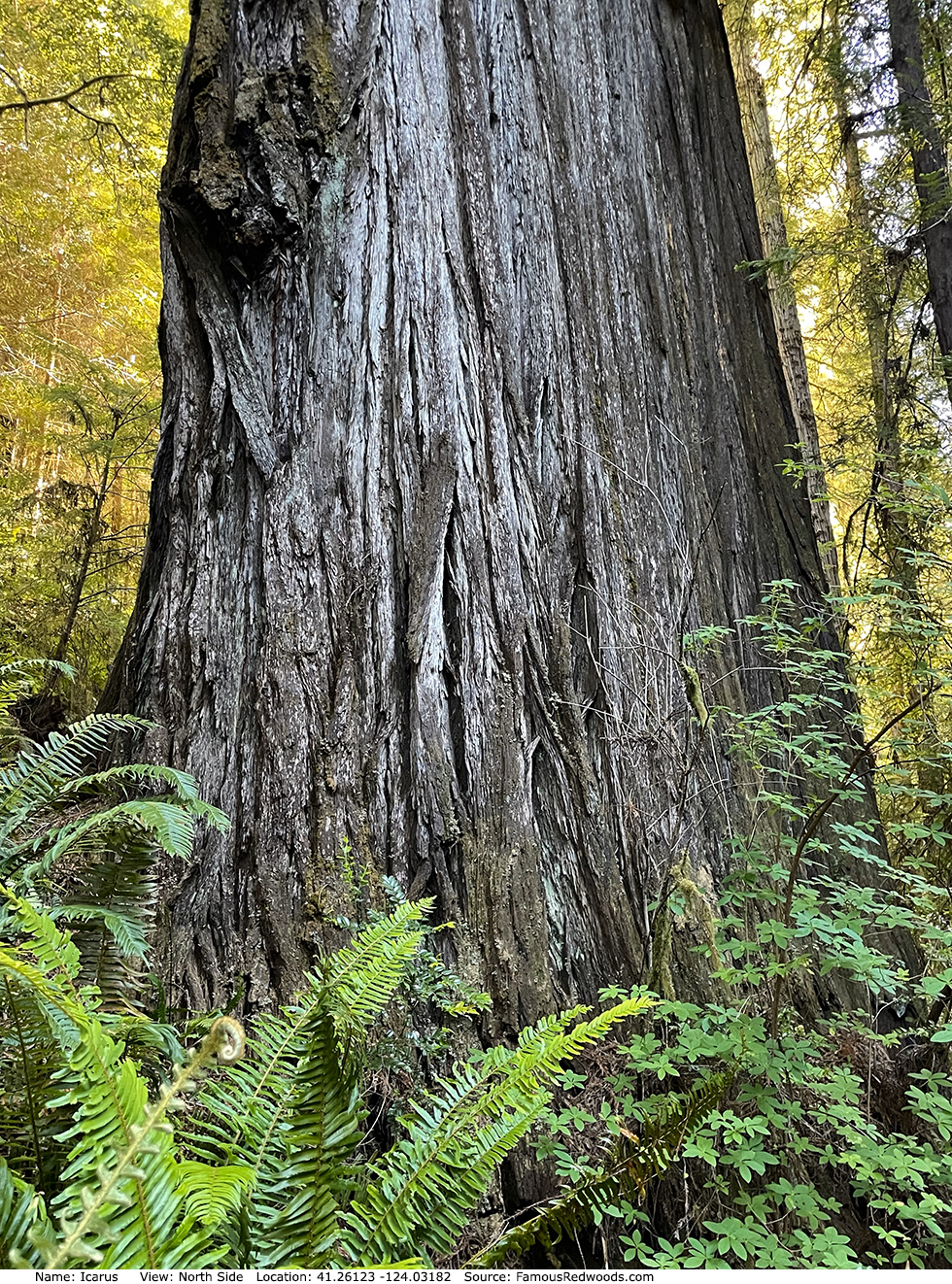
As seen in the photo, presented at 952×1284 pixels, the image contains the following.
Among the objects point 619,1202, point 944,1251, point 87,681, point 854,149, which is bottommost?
point 944,1251

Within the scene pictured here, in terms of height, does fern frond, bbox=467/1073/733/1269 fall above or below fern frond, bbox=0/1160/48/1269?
below

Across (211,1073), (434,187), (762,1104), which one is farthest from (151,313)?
(762,1104)

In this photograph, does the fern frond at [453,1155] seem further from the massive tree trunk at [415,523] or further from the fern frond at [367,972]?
the massive tree trunk at [415,523]

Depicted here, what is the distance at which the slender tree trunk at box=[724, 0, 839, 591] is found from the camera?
16.6 feet

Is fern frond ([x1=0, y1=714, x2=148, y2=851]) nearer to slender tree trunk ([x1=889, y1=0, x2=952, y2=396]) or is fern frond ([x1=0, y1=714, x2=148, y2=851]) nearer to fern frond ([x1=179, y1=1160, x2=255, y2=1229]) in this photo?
fern frond ([x1=179, y1=1160, x2=255, y2=1229])

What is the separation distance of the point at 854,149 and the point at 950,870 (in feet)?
15.5

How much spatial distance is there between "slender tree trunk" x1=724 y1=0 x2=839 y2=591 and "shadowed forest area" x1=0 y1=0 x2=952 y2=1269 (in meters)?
1.08

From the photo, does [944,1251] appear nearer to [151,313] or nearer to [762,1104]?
[762,1104]

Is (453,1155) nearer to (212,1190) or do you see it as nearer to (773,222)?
(212,1190)

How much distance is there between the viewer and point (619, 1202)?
1586 mm

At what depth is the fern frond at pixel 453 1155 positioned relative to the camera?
1265mm

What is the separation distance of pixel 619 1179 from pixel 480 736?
1.14 metres

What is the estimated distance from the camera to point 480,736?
2.23 m

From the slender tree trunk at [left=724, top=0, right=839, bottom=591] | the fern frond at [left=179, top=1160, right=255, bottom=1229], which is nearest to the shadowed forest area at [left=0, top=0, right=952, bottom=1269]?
the fern frond at [left=179, top=1160, right=255, bottom=1229]
